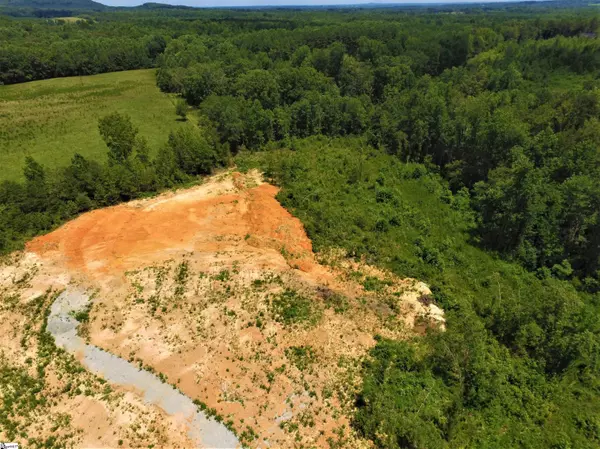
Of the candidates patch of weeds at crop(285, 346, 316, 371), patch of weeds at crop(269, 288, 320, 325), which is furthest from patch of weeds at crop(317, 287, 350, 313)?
patch of weeds at crop(285, 346, 316, 371)

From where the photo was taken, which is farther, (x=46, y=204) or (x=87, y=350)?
(x=46, y=204)

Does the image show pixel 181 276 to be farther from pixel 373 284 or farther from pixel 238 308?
pixel 373 284

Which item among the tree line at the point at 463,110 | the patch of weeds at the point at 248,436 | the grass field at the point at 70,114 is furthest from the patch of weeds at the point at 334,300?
the grass field at the point at 70,114

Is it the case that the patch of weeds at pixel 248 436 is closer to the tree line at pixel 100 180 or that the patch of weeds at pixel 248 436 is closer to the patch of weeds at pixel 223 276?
the patch of weeds at pixel 223 276


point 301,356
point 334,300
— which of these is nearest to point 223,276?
point 334,300

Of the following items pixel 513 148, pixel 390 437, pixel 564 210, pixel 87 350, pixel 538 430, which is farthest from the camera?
pixel 513 148

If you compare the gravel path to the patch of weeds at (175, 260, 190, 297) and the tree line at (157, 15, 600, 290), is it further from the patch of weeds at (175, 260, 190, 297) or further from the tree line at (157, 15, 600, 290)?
the tree line at (157, 15, 600, 290)

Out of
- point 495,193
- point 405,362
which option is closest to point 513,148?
point 495,193

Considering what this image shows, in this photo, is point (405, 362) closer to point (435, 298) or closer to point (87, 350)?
point (435, 298)
